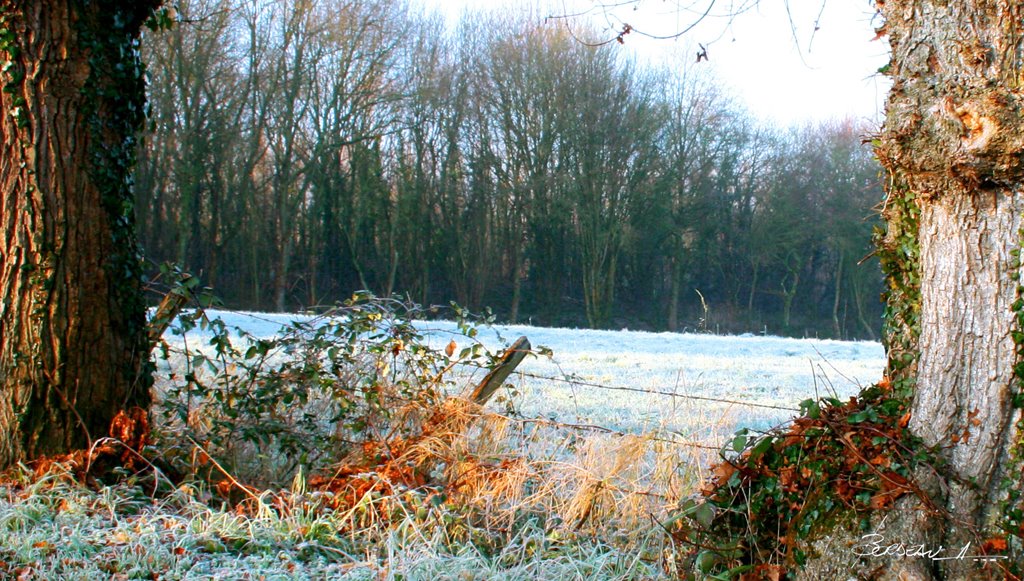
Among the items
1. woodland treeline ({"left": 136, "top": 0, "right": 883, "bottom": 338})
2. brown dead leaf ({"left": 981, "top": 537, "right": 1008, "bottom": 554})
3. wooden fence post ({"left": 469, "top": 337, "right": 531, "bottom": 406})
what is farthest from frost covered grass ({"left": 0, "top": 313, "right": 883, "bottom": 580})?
woodland treeline ({"left": 136, "top": 0, "right": 883, "bottom": 338})

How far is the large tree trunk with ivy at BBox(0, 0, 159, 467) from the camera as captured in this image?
12.3ft

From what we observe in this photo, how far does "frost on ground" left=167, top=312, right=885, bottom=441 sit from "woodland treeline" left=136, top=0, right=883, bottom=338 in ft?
40.7

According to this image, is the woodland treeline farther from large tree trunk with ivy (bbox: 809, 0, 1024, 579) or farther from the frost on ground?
large tree trunk with ivy (bbox: 809, 0, 1024, 579)

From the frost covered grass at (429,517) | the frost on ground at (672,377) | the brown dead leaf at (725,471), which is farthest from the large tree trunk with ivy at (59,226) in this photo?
the brown dead leaf at (725,471)

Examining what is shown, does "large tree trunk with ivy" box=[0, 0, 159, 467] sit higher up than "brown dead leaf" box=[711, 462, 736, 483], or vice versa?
"large tree trunk with ivy" box=[0, 0, 159, 467]

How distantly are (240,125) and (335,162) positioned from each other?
3804 mm

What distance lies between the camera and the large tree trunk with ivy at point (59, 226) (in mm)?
3764

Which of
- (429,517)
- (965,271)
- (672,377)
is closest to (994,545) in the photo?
(965,271)

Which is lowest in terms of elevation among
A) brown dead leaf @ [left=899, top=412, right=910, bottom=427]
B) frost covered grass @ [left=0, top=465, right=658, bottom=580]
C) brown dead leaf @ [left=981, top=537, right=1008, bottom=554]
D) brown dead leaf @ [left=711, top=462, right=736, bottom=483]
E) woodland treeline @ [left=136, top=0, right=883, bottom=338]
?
frost covered grass @ [left=0, top=465, right=658, bottom=580]

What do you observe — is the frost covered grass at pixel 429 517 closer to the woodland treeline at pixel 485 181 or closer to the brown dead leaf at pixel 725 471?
the brown dead leaf at pixel 725 471

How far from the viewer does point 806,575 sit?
2.63 metres

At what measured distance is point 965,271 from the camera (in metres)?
2.55

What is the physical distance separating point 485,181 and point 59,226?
28361 mm

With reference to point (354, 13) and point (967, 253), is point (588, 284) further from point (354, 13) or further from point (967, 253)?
point (967, 253)
